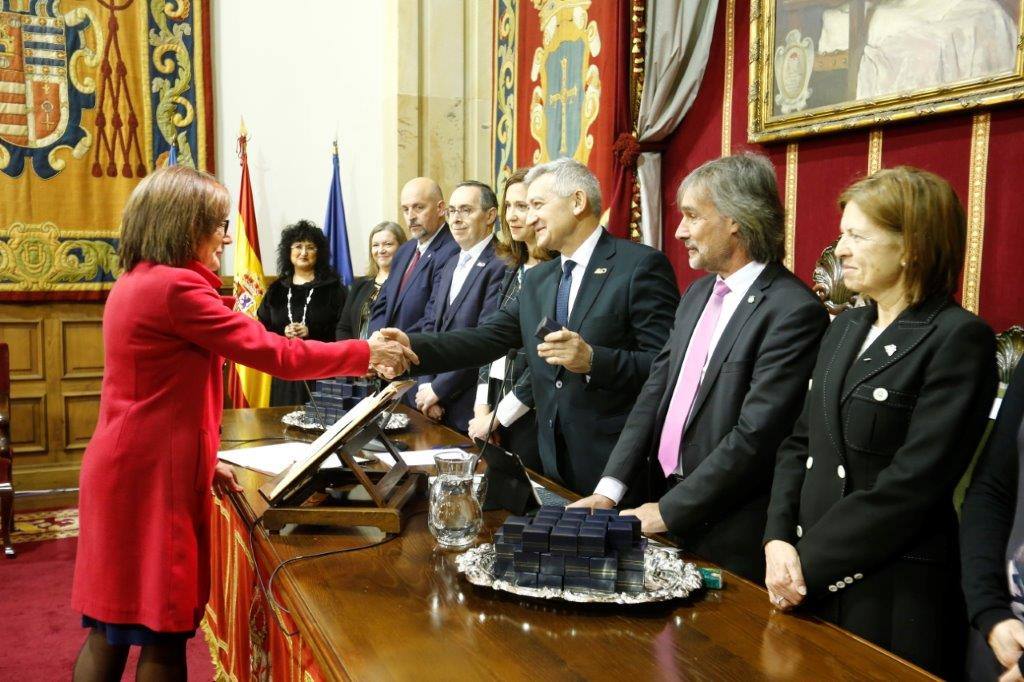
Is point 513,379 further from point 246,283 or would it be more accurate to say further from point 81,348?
point 81,348

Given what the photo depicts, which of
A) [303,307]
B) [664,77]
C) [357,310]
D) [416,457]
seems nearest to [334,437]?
[416,457]

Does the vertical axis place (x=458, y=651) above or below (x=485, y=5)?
below

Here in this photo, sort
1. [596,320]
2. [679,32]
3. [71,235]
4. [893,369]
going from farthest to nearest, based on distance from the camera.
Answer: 1. [71,235]
2. [679,32]
3. [596,320]
4. [893,369]

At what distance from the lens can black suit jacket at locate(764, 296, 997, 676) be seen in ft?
5.06

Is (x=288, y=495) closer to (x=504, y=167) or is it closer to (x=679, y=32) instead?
(x=679, y=32)

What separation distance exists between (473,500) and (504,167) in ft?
14.5

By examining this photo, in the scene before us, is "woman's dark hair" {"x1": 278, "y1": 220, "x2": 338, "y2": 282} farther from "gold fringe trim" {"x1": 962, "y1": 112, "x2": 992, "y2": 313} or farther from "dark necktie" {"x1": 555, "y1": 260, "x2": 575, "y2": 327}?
"gold fringe trim" {"x1": 962, "y1": 112, "x2": 992, "y2": 313}

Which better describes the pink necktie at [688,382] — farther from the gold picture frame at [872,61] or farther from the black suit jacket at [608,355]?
the gold picture frame at [872,61]

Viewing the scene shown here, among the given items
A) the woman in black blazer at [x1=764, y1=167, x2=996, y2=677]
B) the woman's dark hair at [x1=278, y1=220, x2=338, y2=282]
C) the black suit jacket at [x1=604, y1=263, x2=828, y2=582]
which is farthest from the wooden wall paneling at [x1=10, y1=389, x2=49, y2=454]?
the woman in black blazer at [x1=764, y1=167, x2=996, y2=677]

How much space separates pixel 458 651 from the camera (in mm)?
1289

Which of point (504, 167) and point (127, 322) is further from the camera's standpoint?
point (504, 167)

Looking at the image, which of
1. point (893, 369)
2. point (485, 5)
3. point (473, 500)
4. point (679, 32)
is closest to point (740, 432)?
point (893, 369)

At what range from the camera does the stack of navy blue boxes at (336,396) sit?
289cm

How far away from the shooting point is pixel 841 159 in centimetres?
348
